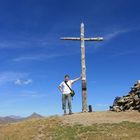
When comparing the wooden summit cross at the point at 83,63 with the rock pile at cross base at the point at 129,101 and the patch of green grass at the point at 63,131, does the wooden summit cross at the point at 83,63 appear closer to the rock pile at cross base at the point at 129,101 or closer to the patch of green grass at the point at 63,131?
the rock pile at cross base at the point at 129,101

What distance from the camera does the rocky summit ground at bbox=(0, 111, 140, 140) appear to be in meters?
27.2

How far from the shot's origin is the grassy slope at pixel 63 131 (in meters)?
26.9

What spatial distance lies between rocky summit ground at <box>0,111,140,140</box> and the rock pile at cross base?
109cm

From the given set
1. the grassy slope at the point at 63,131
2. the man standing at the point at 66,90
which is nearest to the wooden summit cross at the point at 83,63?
the man standing at the point at 66,90

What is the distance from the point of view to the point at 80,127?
96.4 ft

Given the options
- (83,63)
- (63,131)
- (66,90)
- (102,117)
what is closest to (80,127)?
(63,131)

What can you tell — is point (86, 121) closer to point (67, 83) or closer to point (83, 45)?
point (67, 83)

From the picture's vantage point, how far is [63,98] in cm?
3456

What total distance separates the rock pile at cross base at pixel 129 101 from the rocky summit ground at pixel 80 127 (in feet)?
3.59

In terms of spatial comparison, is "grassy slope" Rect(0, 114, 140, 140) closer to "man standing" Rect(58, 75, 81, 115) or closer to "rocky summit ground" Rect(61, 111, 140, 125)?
"rocky summit ground" Rect(61, 111, 140, 125)

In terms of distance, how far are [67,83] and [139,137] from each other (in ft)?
33.9

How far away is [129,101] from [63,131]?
8.15 meters

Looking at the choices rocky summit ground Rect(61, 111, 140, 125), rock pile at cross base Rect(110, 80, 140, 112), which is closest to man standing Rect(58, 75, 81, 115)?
A: rocky summit ground Rect(61, 111, 140, 125)

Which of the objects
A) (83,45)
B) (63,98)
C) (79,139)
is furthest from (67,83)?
(79,139)
